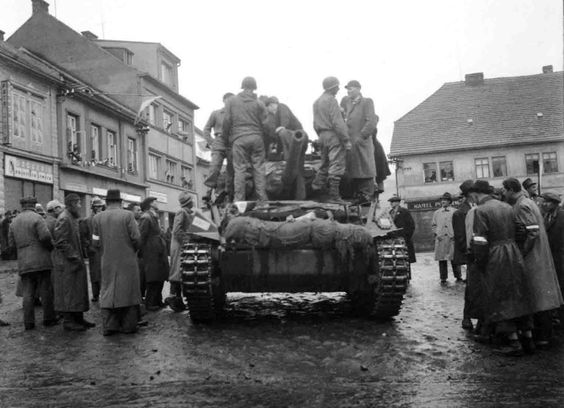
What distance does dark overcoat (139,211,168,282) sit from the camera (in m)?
9.43

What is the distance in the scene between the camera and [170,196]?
36.4 meters

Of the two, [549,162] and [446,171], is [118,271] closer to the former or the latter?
[446,171]

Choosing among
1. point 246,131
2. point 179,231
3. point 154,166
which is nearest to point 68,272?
point 179,231

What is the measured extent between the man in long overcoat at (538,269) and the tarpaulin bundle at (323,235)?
6.38 feet

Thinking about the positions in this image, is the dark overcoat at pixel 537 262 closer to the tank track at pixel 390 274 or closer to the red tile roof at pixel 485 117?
the tank track at pixel 390 274

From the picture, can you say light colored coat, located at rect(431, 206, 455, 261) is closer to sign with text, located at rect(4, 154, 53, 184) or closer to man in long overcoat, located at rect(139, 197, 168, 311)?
man in long overcoat, located at rect(139, 197, 168, 311)

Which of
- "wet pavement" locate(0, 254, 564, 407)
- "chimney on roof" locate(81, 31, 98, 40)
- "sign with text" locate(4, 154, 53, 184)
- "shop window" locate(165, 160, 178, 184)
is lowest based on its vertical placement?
"wet pavement" locate(0, 254, 564, 407)

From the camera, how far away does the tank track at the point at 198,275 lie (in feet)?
24.1

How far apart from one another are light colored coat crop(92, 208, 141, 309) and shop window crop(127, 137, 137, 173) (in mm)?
24542

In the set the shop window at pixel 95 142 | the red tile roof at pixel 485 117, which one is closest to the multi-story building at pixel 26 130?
the shop window at pixel 95 142

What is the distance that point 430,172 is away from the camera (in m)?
37.8

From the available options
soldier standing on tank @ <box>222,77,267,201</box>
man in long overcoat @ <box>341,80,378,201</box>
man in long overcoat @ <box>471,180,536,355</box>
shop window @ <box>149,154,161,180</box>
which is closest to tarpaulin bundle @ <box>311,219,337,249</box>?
man in long overcoat @ <box>471,180,536,355</box>

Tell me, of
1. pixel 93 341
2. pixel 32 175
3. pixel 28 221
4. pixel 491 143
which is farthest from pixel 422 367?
pixel 491 143

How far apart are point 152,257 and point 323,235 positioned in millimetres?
3195
